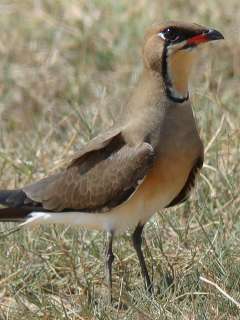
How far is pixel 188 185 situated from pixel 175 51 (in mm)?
595

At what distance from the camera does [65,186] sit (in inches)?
195

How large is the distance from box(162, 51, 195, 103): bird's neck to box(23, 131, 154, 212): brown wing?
287 millimetres

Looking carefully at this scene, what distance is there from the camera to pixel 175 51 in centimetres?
476

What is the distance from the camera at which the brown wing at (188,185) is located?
15.8 feet

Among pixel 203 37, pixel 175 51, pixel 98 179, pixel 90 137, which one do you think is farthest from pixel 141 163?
pixel 90 137

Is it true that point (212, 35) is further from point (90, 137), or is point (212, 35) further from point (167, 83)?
point (90, 137)

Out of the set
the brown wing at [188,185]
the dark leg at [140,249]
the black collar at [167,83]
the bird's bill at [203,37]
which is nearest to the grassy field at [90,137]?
the dark leg at [140,249]

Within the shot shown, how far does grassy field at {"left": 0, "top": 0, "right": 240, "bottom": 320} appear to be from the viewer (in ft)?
15.3

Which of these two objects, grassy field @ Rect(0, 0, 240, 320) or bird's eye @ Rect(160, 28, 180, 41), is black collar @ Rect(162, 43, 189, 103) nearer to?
bird's eye @ Rect(160, 28, 180, 41)

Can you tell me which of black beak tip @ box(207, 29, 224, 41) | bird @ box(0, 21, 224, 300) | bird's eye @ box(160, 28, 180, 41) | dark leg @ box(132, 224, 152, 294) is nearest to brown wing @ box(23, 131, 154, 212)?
bird @ box(0, 21, 224, 300)

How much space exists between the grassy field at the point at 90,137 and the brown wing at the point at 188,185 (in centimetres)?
23

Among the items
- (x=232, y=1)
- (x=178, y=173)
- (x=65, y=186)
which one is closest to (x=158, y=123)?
(x=178, y=173)

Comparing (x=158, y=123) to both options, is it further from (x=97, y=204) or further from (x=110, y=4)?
(x=110, y=4)

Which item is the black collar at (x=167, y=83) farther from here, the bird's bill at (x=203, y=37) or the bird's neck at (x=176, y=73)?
the bird's bill at (x=203, y=37)
